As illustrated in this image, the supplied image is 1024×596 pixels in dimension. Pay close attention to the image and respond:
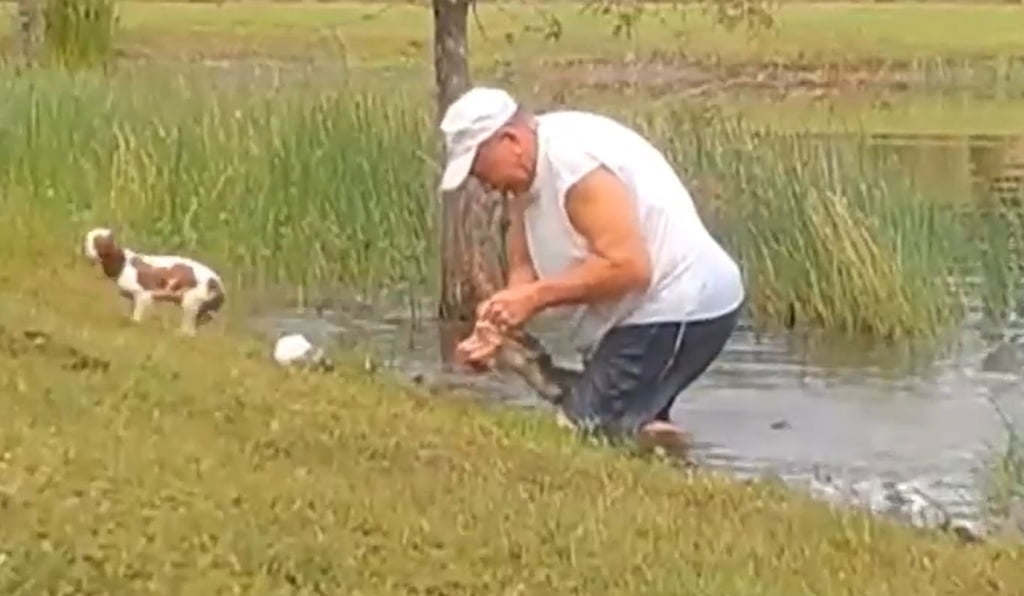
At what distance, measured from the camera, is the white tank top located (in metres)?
8.05

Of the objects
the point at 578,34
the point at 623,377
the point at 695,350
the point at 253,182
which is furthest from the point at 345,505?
the point at 578,34

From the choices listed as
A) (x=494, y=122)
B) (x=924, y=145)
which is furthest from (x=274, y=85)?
(x=924, y=145)

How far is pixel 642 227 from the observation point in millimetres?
8234

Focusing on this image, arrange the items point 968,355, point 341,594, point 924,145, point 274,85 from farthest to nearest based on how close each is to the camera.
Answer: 1. point 924,145
2. point 274,85
3. point 968,355
4. point 341,594

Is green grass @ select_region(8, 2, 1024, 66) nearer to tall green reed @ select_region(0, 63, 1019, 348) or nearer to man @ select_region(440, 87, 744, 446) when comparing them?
tall green reed @ select_region(0, 63, 1019, 348)

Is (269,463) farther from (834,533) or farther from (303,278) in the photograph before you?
(303,278)

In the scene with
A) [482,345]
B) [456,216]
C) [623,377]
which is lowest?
[456,216]

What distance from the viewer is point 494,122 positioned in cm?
783

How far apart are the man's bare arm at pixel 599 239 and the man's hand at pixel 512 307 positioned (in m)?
0.03

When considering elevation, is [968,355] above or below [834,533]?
below

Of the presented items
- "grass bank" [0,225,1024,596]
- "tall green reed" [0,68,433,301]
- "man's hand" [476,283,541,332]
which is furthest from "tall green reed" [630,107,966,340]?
"man's hand" [476,283,541,332]

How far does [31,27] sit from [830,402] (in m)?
15.4

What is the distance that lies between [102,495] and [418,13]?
3267 cm

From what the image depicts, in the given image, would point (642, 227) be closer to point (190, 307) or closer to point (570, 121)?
point (570, 121)
